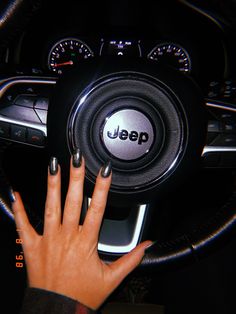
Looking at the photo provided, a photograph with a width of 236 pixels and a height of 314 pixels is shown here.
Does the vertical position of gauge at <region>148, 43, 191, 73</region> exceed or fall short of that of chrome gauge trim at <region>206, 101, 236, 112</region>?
it falls short

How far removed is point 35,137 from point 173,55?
1.19 metres

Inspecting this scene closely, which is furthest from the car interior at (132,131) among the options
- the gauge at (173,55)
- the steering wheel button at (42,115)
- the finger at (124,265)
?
the gauge at (173,55)

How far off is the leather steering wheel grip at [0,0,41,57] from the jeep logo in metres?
0.32

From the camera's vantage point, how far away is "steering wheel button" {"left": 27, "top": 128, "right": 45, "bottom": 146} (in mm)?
1174

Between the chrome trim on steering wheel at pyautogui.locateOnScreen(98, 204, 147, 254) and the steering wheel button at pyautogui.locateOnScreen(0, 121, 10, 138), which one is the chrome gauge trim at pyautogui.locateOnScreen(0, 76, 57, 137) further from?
the chrome trim on steering wheel at pyautogui.locateOnScreen(98, 204, 147, 254)

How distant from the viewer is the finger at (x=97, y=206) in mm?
971

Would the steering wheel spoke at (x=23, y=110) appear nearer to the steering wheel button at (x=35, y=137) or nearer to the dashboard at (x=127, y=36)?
the steering wheel button at (x=35, y=137)

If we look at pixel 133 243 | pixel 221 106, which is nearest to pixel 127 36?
pixel 221 106

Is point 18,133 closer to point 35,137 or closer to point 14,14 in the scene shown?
point 35,137

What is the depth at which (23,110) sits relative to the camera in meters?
1.16

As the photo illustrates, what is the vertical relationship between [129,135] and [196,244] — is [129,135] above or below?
above

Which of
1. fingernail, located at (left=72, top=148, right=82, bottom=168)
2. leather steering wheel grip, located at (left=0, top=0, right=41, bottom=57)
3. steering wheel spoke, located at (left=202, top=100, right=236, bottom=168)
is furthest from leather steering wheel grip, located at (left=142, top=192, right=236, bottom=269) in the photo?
leather steering wheel grip, located at (left=0, top=0, right=41, bottom=57)

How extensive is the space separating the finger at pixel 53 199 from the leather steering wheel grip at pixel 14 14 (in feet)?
0.91

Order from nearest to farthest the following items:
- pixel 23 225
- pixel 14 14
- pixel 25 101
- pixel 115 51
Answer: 1. pixel 14 14
2. pixel 23 225
3. pixel 25 101
4. pixel 115 51
